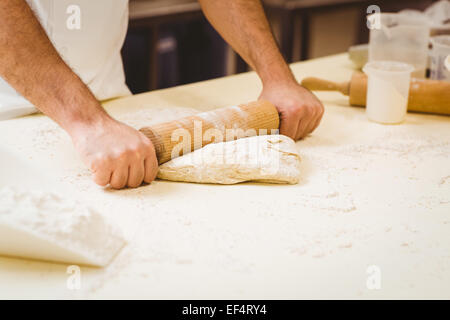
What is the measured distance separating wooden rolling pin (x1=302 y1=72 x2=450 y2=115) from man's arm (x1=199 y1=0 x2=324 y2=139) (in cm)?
28

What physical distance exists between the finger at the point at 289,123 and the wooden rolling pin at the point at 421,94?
42cm

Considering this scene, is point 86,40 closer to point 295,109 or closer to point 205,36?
point 295,109

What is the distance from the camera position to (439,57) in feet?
6.17

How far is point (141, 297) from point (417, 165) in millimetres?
896

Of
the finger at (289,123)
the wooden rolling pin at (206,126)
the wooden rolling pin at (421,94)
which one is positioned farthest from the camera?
the wooden rolling pin at (421,94)

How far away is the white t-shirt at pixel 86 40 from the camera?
1592 mm

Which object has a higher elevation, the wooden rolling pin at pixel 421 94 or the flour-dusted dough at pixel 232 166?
the wooden rolling pin at pixel 421 94

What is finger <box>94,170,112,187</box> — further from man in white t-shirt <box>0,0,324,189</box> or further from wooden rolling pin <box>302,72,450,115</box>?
wooden rolling pin <box>302,72,450,115</box>

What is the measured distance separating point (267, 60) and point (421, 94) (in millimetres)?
A: 567

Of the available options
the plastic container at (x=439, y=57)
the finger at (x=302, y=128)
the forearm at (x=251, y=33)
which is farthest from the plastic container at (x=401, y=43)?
the finger at (x=302, y=128)

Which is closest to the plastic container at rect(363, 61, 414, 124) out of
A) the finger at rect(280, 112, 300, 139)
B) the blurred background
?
the finger at rect(280, 112, 300, 139)

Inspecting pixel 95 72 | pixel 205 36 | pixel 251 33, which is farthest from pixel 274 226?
pixel 205 36

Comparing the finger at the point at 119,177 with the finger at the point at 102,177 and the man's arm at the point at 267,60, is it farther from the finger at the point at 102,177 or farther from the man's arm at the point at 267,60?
the man's arm at the point at 267,60
